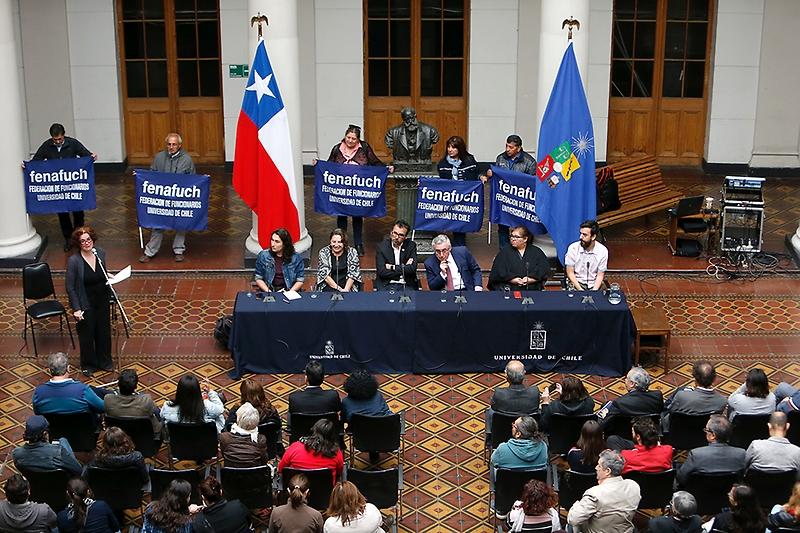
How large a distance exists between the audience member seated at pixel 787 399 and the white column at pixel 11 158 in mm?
9692

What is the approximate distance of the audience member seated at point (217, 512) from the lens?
9.25 metres

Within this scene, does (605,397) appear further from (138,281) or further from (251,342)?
(138,281)

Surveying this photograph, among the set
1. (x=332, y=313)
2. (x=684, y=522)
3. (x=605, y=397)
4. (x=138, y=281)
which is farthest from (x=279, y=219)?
(x=684, y=522)

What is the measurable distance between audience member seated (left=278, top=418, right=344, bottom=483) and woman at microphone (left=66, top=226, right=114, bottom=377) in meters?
3.92

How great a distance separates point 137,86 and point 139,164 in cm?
125

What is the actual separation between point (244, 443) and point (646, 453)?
3.22 metres

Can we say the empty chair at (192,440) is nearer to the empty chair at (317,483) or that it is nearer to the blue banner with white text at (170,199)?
the empty chair at (317,483)

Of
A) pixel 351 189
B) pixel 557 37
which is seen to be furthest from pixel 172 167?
pixel 557 37

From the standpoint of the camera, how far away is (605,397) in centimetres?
1306

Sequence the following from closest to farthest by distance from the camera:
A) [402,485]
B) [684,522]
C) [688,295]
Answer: [684,522], [402,485], [688,295]

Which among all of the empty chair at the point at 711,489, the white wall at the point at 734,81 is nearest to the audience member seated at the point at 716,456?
the empty chair at the point at 711,489

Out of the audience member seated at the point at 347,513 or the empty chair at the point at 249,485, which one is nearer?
the audience member seated at the point at 347,513

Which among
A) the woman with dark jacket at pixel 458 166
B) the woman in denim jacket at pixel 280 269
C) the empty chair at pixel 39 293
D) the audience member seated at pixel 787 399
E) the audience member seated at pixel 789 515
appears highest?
the woman with dark jacket at pixel 458 166

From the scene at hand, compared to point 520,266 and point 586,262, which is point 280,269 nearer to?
point 520,266
